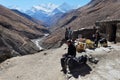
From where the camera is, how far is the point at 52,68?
20.3 metres

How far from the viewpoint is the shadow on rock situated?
16188mm

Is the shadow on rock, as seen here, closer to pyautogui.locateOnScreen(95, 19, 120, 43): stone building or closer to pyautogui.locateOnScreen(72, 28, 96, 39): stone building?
pyautogui.locateOnScreen(95, 19, 120, 43): stone building

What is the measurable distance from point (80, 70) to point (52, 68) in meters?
→ 3.97

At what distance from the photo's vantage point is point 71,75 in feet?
53.6

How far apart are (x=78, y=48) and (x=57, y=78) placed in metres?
3.82

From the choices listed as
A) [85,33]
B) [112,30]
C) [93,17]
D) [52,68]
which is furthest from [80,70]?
[93,17]

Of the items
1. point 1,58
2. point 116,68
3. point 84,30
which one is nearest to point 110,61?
point 116,68

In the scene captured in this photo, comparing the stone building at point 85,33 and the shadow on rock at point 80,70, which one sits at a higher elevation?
the stone building at point 85,33

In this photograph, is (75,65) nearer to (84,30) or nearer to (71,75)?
(71,75)

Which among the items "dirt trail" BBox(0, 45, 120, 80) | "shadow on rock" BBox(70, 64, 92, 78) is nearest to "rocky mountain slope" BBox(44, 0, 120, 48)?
"dirt trail" BBox(0, 45, 120, 80)

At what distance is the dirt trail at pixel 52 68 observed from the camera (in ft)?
51.7

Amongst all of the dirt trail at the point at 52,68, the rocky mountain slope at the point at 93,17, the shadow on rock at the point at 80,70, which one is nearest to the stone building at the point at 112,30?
the dirt trail at the point at 52,68

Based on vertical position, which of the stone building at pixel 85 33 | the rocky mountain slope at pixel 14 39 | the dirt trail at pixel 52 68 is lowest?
the rocky mountain slope at pixel 14 39

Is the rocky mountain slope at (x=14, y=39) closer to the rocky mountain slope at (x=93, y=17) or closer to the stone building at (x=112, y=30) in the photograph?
the rocky mountain slope at (x=93, y=17)
